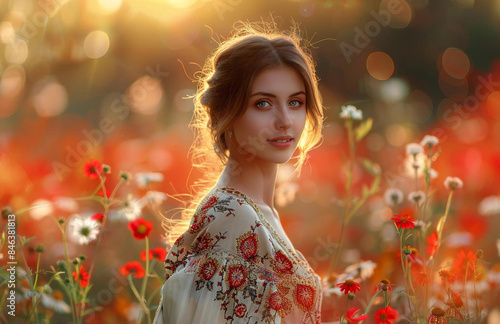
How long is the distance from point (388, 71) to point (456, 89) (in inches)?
15.2

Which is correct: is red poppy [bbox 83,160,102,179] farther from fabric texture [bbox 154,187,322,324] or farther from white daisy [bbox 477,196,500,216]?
white daisy [bbox 477,196,500,216]

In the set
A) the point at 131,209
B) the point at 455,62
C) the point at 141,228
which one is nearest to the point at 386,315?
the point at 141,228

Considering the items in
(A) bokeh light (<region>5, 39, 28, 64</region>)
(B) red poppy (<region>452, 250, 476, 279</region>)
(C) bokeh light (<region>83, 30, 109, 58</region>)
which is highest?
(C) bokeh light (<region>83, 30, 109, 58</region>)

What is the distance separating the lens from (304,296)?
156 centimetres

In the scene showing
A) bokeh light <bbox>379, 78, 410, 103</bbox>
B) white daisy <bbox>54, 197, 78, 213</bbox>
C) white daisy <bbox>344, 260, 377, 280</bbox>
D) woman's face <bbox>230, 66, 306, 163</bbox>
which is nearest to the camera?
woman's face <bbox>230, 66, 306, 163</bbox>

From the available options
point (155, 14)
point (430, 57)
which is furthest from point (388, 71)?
point (155, 14)

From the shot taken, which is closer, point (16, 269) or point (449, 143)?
point (16, 269)

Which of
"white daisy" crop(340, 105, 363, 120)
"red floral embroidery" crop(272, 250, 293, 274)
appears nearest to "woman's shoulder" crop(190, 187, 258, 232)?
"red floral embroidery" crop(272, 250, 293, 274)

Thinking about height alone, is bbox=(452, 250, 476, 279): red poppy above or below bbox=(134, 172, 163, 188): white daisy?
below

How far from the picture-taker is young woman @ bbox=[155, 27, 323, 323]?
57.5 inches

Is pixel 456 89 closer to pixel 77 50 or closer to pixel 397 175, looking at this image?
pixel 397 175

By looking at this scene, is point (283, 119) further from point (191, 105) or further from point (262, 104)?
point (191, 105)

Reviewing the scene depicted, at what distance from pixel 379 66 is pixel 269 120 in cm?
186

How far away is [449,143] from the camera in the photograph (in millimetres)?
2910
